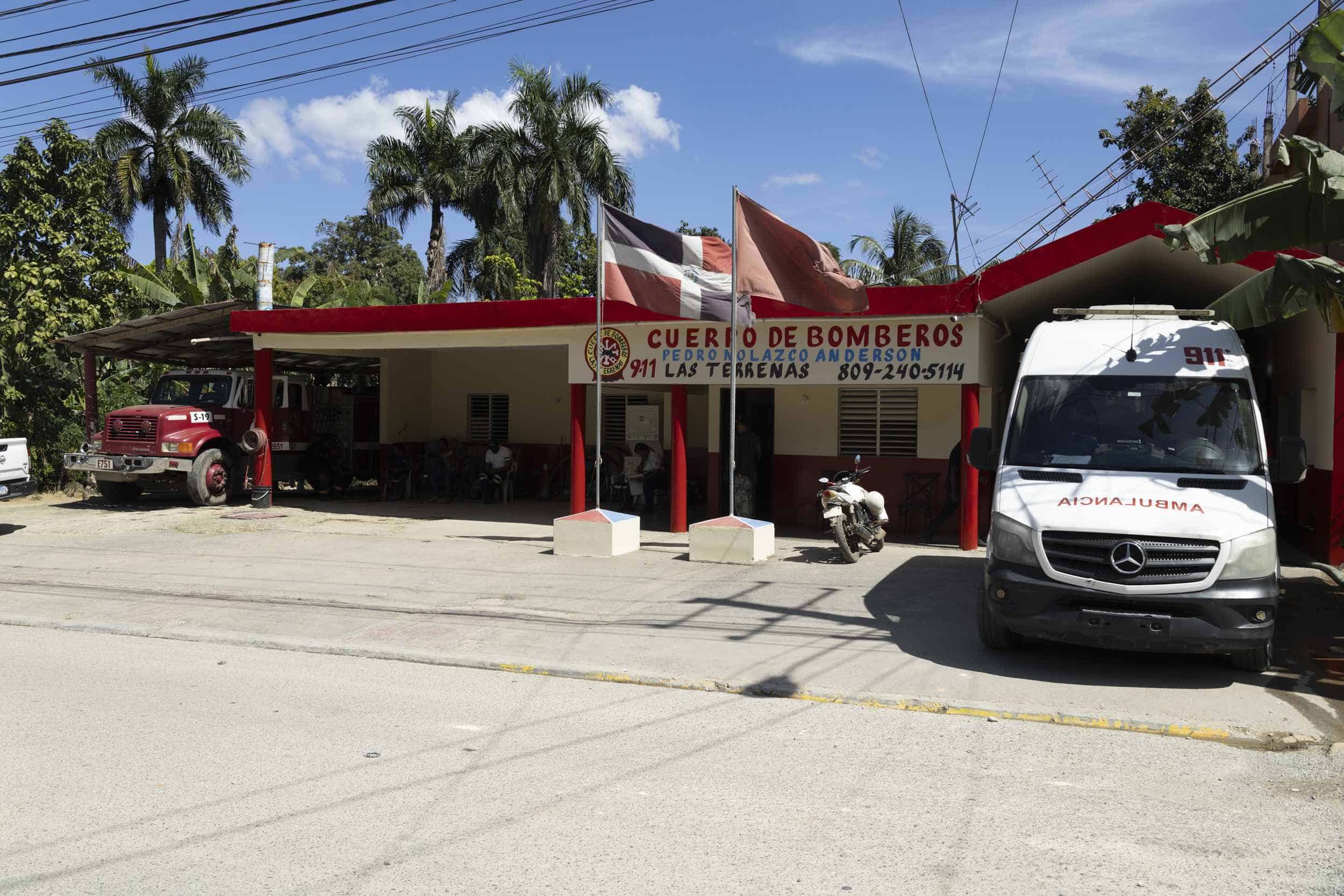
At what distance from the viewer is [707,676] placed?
25.1 feet

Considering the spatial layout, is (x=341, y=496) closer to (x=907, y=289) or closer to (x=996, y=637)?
(x=907, y=289)

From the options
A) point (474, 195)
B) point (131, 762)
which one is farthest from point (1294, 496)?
point (474, 195)

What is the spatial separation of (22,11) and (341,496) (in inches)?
413

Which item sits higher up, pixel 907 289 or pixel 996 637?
pixel 907 289

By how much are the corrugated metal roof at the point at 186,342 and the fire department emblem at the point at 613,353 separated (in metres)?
7.32

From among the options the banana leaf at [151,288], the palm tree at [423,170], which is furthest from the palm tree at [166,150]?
the banana leaf at [151,288]

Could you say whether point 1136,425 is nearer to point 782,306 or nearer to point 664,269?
point 664,269

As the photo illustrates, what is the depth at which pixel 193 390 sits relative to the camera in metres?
19.8

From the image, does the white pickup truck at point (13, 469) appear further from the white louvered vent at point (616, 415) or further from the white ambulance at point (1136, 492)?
the white ambulance at point (1136, 492)

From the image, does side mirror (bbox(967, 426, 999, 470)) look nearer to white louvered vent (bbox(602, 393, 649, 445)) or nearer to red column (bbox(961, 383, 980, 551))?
red column (bbox(961, 383, 980, 551))

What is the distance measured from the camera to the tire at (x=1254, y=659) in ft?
24.7

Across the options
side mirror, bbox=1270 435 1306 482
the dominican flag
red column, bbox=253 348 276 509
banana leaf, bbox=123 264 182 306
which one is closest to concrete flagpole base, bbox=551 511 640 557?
the dominican flag

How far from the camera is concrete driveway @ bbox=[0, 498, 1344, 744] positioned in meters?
7.22

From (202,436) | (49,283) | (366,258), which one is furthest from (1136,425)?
(366,258)
